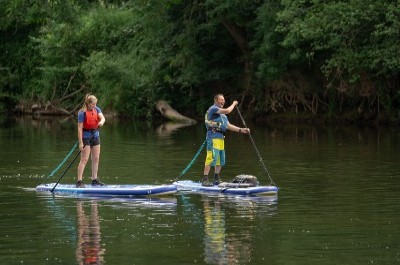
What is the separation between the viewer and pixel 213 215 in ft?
61.6

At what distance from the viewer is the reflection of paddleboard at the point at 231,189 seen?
2139cm

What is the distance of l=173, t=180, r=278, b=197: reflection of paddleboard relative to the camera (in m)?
21.4

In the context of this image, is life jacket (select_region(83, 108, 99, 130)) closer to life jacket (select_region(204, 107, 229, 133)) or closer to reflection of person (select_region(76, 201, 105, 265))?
life jacket (select_region(204, 107, 229, 133))

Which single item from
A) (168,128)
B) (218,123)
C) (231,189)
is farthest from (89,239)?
(168,128)

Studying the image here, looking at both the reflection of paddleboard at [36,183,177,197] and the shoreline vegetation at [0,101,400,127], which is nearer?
the reflection of paddleboard at [36,183,177,197]

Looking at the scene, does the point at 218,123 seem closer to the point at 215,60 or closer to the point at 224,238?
the point at 224,238

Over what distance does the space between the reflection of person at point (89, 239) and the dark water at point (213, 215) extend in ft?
0.05

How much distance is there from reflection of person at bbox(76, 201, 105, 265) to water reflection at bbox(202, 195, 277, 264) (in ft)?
4.73

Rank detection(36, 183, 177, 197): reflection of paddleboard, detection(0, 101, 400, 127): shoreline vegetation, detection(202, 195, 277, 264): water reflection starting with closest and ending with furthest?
detection(202, 195, 277, 264): water reflection → detection(36, 183, 177, 197): reflection of paddleboard → detection(0, 101, 400, 127): shoreline vegetation

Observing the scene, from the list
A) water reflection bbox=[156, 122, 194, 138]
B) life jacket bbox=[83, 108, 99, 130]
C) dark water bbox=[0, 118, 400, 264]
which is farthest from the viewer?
water reflection bbox=[156, 122, 194, 138]

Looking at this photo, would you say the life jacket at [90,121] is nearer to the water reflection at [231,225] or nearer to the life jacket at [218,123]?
A: the life jacket at [218,123]

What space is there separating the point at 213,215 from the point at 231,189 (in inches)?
118

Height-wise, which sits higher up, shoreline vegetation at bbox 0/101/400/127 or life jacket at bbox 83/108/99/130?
life jacket at bbox 83/108/99/130

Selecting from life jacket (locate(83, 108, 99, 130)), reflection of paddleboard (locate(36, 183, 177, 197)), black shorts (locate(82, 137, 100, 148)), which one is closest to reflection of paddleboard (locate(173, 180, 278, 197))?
reflection of paddleboard (locate(36, 183, 177, 197))
